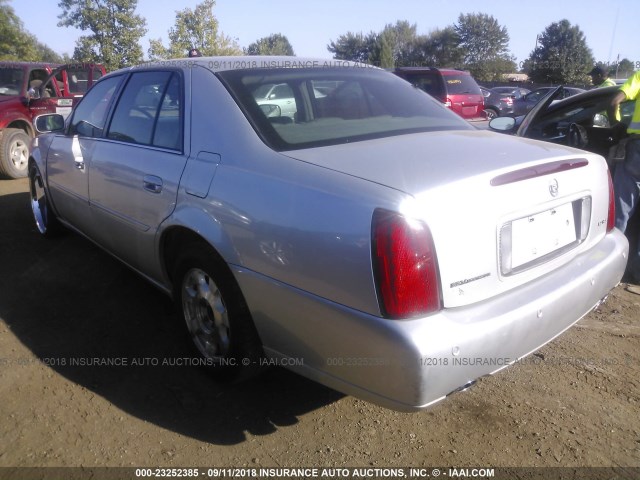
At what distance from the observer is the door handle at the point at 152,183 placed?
9.15ft

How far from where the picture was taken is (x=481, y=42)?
6581 centimetres

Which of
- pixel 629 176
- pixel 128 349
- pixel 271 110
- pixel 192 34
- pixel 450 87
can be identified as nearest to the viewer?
pixel 271 110

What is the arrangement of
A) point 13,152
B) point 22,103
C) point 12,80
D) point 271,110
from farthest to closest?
1. point 12,80
2. point 22,103
3. point 13,152
4. point 271,110

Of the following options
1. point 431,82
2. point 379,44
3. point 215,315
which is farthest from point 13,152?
point 379,44

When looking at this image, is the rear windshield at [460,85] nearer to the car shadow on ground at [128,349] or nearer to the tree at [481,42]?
the car shadow on ground at [128,349]

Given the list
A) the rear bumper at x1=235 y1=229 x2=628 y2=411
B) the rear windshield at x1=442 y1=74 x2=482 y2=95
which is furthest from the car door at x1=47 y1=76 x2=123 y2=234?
the rear windshield at x1=442 y1=74 x2=482 y2=95

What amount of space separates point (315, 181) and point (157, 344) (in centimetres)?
175

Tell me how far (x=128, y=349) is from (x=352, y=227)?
75.6 inches

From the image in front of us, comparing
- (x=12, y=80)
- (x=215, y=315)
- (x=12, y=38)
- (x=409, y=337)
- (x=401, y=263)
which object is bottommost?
(x=215, y=315)

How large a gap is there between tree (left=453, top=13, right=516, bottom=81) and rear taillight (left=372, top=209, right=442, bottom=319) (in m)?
68.5

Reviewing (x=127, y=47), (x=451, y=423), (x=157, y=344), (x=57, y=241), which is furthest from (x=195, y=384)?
(x=127, y=47)

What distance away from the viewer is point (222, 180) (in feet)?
7.77

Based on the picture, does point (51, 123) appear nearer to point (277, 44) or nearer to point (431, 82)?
point (431, 82)

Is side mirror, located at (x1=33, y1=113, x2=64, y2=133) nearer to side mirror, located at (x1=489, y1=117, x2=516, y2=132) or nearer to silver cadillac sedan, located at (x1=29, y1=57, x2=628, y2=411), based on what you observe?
silver cadillac sedan, located at (x1=29, y1=57, x2=628, y2=411)
